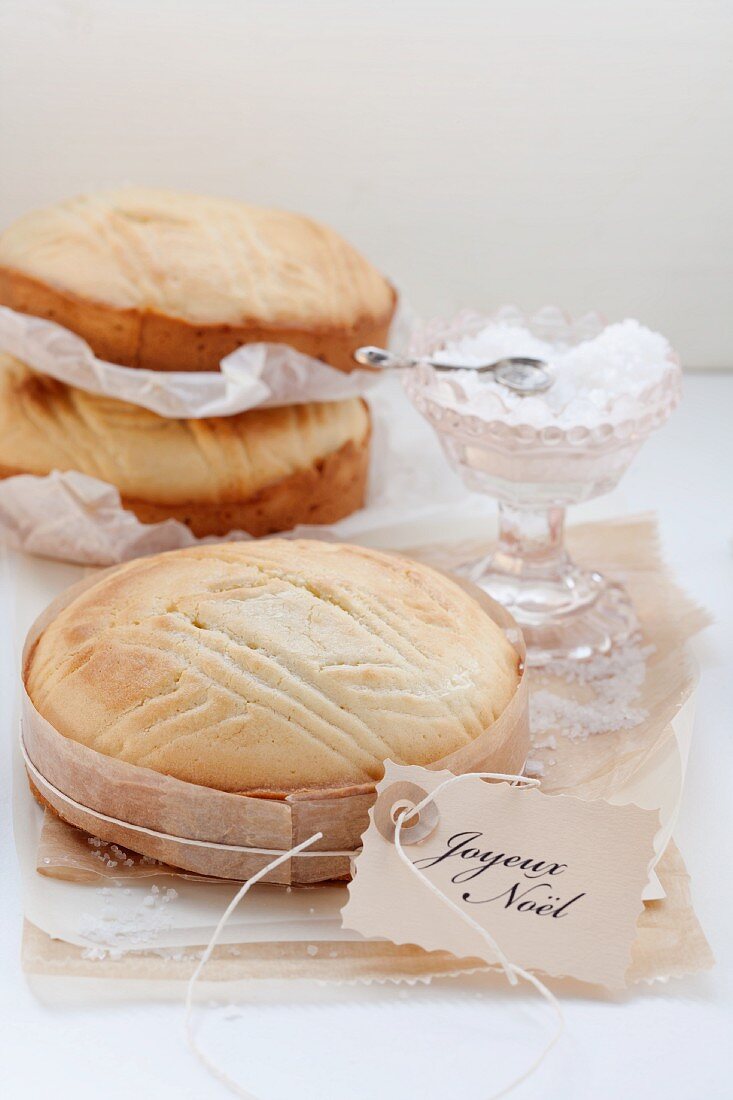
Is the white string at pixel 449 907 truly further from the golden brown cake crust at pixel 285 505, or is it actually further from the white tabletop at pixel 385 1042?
the golden brown cake crust at pixel 285 505

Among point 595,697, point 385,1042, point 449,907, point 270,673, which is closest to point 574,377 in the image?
point 595,697

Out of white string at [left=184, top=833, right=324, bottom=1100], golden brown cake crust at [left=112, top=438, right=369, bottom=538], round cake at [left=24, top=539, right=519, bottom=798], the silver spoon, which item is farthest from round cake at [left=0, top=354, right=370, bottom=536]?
white string at [left=184, top=833, right=324, bottom=1100]

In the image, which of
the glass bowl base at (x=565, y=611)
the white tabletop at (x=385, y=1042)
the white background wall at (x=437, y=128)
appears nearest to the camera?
the white tabletop at (x=385, y=1042)

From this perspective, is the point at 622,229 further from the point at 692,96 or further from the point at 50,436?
the point at 50,436

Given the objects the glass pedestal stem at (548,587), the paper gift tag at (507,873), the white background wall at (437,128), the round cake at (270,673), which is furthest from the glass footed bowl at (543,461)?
the white background wall at (437,128)

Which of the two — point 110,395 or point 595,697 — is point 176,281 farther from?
point 595,697

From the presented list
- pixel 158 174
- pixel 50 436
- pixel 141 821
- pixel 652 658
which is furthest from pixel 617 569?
pixel 158 174

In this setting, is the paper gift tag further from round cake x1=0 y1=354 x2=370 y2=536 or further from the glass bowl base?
round cake x1=0 y1=354 x2=370 y2=536

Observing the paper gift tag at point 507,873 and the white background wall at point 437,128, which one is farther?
the white background wall at point 437,128
